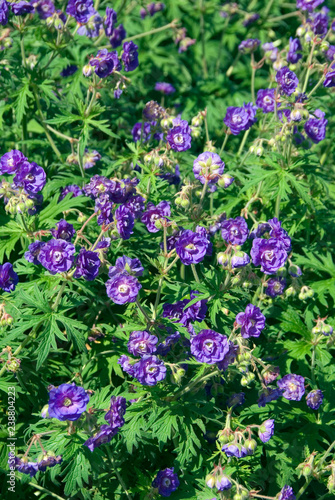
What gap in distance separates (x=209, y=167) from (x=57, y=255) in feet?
3.44

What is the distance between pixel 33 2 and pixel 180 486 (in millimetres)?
3506

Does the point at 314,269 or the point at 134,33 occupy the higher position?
the point at 134,33

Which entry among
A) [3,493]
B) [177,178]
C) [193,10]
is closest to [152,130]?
[177,178]

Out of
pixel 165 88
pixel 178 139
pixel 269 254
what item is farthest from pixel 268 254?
pixel 165 88

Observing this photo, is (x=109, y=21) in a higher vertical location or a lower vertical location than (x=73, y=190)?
higher

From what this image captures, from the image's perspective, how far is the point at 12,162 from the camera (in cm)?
370

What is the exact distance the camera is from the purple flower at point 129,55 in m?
4.24

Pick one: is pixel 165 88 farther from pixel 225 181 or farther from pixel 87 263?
pixel 87 263

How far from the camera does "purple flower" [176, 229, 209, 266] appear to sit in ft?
10.6

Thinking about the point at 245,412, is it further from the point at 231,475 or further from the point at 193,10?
the point at 193,10

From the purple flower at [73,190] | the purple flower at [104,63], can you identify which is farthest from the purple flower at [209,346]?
the purple flower at [104,63]

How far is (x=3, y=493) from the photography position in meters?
3.77

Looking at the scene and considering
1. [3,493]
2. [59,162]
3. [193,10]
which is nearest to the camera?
[3,493]

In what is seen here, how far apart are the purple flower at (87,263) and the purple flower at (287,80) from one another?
1763 millimetres
